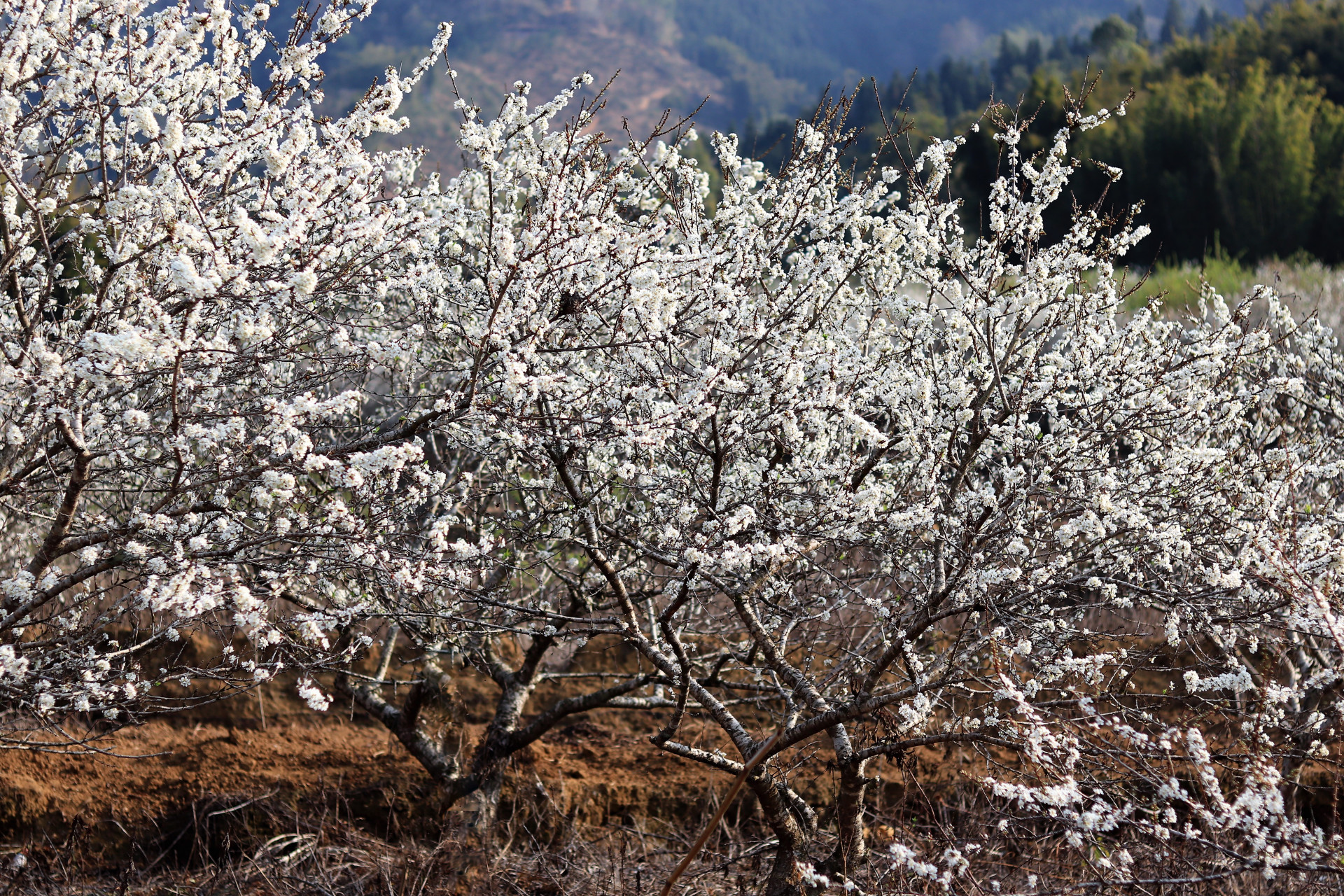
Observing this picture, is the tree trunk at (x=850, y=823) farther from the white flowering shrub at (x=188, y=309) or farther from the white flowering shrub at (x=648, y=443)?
the white flowering shrub at (x=188, y=309)

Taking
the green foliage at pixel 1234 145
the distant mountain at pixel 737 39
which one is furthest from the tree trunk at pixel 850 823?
the distant mountain at pixel 737 39

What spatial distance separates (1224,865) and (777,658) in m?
2.03

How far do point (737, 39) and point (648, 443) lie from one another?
426 feet

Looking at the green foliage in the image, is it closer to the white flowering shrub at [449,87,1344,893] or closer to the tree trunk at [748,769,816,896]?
the white flowering shrub at [449,87,1344,893]

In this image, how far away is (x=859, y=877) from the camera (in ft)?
15.2

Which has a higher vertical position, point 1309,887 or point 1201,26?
point 1201,26

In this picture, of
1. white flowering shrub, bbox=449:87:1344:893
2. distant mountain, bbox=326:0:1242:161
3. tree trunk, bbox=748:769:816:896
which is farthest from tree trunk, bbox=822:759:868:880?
distant mountain, bbox=326:0:1242:161

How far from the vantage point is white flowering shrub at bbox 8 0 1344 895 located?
11.3 ft

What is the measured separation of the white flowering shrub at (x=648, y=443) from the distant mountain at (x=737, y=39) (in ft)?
152

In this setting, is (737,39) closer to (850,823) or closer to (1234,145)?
(1234,145)

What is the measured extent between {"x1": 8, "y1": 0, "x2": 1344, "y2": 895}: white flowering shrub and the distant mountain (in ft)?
152

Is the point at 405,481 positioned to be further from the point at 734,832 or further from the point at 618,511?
the point at 734,832

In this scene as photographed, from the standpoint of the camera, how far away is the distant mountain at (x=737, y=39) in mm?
84062

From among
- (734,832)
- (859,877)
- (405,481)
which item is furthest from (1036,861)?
(405,481)
